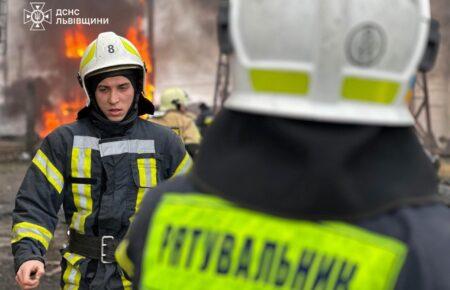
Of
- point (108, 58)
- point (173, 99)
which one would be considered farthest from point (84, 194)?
point (173, 99)

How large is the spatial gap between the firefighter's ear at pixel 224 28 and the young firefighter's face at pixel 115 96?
1784 millimetres

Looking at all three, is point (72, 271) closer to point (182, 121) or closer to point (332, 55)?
point (332, 55)

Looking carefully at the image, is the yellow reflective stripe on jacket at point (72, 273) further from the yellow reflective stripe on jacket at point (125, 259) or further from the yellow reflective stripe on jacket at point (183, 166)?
the yellow reflective stripe on jacket at point (125, 259)

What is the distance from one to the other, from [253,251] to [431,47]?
1.61ft

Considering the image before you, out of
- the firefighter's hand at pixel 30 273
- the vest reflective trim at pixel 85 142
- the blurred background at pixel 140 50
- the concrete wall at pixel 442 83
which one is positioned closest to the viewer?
the firefighter's hand at pixel 30 273

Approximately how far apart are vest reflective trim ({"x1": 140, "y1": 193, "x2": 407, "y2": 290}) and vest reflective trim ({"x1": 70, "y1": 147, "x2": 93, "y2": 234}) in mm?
1681

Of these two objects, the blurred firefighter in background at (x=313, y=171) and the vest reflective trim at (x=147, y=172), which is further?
the vest reflective trim at (x=147, y=172)

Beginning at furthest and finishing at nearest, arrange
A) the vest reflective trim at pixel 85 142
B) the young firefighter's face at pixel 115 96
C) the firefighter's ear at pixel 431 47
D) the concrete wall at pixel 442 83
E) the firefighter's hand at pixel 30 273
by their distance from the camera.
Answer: the concrete wall at pixel 442 83 < the young firefighter's face at pixel 115 96 < the vest reflective trim at pixel 85 142 < the firefighter's hand at pixel 30 273 < the firefighter's ear at pixel 431 47

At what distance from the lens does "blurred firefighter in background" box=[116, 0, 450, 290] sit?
3.65ft

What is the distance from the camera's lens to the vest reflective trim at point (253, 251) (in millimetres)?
1113

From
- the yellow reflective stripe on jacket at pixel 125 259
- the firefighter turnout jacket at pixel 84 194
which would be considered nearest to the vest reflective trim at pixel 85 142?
the firefighter turnout jacket at pixel 84 194

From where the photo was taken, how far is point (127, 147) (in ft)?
9.87

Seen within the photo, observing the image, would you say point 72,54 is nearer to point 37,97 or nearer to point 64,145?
point 37,97

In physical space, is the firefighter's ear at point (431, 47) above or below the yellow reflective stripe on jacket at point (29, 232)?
above
